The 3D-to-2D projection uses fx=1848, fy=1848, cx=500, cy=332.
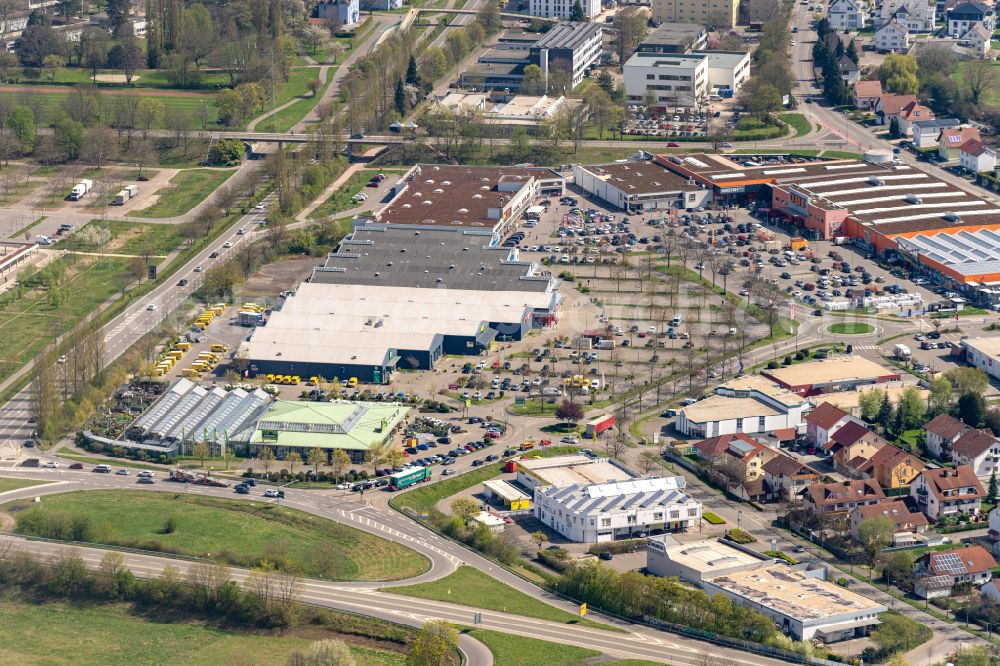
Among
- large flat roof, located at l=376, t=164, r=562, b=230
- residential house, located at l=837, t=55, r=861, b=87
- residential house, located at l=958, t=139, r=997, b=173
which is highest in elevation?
residential house, located at l=837, t=55, r=861, b=87

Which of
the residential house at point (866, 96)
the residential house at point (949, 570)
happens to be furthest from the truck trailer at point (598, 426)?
the residential house at point (866, 96)

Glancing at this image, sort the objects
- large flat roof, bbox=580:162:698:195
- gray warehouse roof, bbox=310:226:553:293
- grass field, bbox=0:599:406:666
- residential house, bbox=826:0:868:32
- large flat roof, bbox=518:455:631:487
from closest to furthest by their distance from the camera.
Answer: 1. grass field, bbox=0:599:406:666
2. large flat roof, bbox=518:455:631:487
3. gray warehouse roof, bbox=310:226:553:293
4. large flat roof, bbox=580:162:698:195
5. residential house, bbox=826:0:868:32

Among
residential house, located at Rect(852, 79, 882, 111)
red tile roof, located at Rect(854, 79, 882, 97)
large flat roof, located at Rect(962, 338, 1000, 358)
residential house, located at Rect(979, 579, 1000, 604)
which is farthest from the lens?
red tile roof, located at Rect(854, 79, 882, 97)

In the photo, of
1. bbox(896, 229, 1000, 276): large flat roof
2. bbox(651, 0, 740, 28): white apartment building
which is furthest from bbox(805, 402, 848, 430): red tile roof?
bbox(651, 0, 740, 28): white apartment building

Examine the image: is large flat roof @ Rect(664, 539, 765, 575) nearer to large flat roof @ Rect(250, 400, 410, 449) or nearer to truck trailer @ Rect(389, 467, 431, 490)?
truck trailer @ Rect(389, 467, 431, 490)


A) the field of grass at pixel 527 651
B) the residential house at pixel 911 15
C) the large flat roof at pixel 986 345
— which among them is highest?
the residential house at pixel 911 15

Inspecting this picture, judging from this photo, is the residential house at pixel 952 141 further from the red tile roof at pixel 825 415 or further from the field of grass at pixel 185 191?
the field of grass at pixel 185 191
